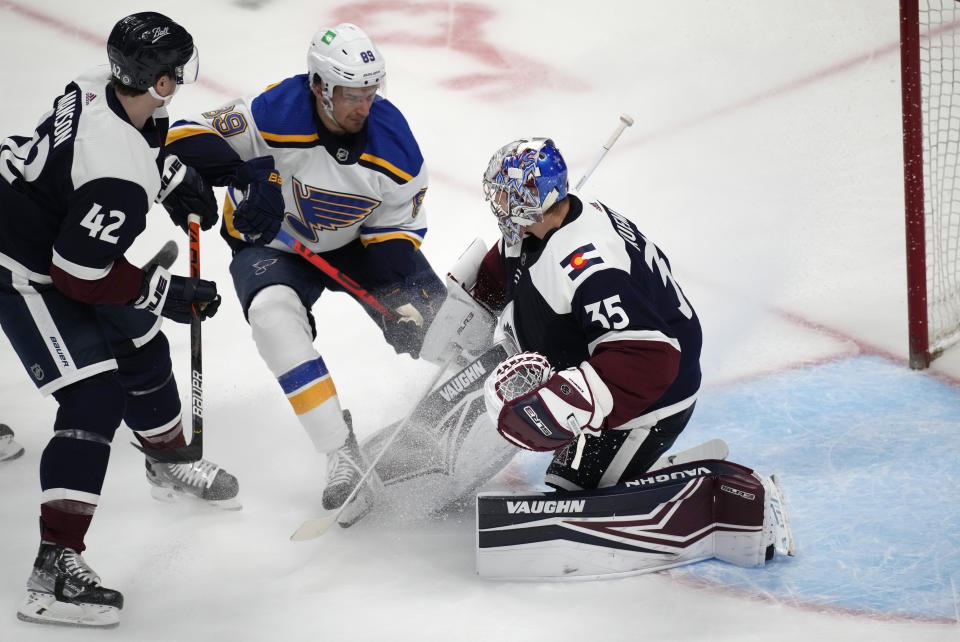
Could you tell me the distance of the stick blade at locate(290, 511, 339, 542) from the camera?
2.74 m

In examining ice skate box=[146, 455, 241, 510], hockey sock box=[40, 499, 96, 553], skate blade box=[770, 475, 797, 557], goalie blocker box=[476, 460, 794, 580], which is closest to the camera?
hockey sock box=[40, 499, 96, 553]

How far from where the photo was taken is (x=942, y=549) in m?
2.63

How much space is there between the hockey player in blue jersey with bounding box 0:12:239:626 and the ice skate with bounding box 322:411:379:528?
0.62 m

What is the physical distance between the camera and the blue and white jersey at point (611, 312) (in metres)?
2.31

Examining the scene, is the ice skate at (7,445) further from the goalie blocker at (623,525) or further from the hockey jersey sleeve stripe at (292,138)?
the goalie blocker at (623,525)

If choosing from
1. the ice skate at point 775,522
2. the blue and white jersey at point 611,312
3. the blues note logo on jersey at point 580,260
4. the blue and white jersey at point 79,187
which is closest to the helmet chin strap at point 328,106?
the blue and white jersey at point 79,187

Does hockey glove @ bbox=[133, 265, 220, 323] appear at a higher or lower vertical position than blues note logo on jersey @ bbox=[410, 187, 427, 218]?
higher

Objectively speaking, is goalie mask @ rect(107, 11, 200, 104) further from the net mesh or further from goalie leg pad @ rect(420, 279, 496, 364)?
the net mesh

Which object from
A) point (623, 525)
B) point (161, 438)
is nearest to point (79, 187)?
point (161, 438)

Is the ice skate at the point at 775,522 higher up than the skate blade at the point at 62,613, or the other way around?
the skate blade at the point at 62,613

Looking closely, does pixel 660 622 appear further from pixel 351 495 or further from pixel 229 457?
pixel 229 457

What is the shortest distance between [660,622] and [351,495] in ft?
2.76

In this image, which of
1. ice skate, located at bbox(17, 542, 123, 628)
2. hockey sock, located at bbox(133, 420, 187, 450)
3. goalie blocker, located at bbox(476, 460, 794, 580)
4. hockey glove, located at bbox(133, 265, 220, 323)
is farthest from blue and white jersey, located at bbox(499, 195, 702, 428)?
ice skate, located at bbox(17, 542, 123, 628)

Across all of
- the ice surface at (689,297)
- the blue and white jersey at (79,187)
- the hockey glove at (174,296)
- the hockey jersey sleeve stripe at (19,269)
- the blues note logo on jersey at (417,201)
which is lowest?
the ice surface at (689,297)
